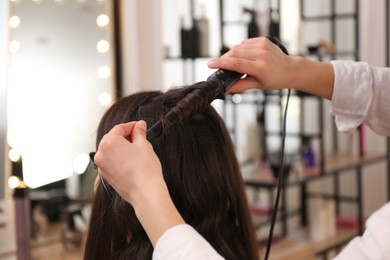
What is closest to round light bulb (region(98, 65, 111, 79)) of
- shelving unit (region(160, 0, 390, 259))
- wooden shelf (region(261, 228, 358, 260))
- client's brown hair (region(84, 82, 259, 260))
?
shelving unit (region(160, 0, 390, 259))

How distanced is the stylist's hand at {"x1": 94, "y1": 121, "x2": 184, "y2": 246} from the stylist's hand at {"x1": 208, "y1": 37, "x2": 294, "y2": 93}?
0.22 meters

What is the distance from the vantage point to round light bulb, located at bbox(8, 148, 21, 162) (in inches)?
63.1

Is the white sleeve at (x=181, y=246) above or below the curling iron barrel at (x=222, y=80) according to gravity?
below

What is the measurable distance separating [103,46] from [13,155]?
53cm

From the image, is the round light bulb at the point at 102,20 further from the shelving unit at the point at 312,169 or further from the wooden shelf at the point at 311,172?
the wooden shelf at the point at 311,172

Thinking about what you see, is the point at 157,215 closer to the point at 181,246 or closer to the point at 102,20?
the point at 181,246

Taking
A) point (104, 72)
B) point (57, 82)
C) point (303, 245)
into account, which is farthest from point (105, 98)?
point (303, 245)

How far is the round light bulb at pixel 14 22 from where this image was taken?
1644 mm

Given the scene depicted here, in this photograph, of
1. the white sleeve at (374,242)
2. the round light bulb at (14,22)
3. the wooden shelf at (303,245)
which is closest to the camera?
the white sleeve at (374,242)

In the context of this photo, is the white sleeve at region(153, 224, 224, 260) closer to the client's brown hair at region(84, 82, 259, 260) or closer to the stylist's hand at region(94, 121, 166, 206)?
the stylist's hand at region(94, 121, 166, 206)

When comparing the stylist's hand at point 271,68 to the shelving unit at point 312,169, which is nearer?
the stylist's hand at point 271,68

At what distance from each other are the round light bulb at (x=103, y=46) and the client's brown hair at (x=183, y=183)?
1067mm

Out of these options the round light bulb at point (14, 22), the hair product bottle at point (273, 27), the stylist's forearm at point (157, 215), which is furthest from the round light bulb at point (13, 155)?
the hair product bottle at point (273, 27)

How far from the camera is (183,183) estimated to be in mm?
866
